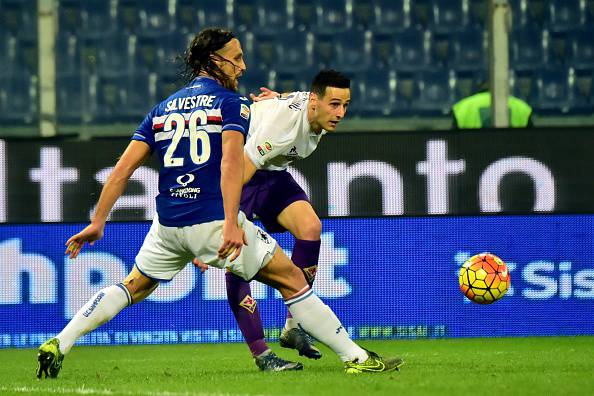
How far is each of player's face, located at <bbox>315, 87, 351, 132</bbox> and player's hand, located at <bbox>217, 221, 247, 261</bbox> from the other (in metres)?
1.47

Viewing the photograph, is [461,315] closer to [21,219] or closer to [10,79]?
[21,219]

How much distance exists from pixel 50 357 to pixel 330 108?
6.72 ft

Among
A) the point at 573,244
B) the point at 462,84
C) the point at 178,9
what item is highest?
the point at 178,9

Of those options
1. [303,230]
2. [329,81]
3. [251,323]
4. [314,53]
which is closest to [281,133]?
[329,81]

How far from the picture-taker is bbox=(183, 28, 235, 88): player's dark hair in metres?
5.84

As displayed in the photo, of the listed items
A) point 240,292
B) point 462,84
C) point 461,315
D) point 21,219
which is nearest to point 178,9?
point 462,84

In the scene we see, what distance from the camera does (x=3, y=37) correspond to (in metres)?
14.2

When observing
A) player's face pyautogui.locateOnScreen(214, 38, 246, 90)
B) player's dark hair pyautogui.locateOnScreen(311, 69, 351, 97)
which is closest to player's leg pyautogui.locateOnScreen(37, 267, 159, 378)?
player's face pyautogui.locateOnScreen(214, 38, 246, 90)

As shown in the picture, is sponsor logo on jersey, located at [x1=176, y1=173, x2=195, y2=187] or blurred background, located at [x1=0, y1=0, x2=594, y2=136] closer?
sponsor logo on jersey, located at [x1=176, y1=173, x2=195, y2=187]

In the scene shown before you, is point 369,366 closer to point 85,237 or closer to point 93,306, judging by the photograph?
point 93,306

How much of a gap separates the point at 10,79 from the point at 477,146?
666cm

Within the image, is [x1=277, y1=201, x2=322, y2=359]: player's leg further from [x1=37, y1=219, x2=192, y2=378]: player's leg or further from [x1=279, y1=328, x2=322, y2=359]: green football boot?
[x1=37, y1=219, x2=192, y2=378]: player's leg

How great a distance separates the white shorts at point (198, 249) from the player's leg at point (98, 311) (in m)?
0.09

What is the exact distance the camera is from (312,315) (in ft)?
19.3
